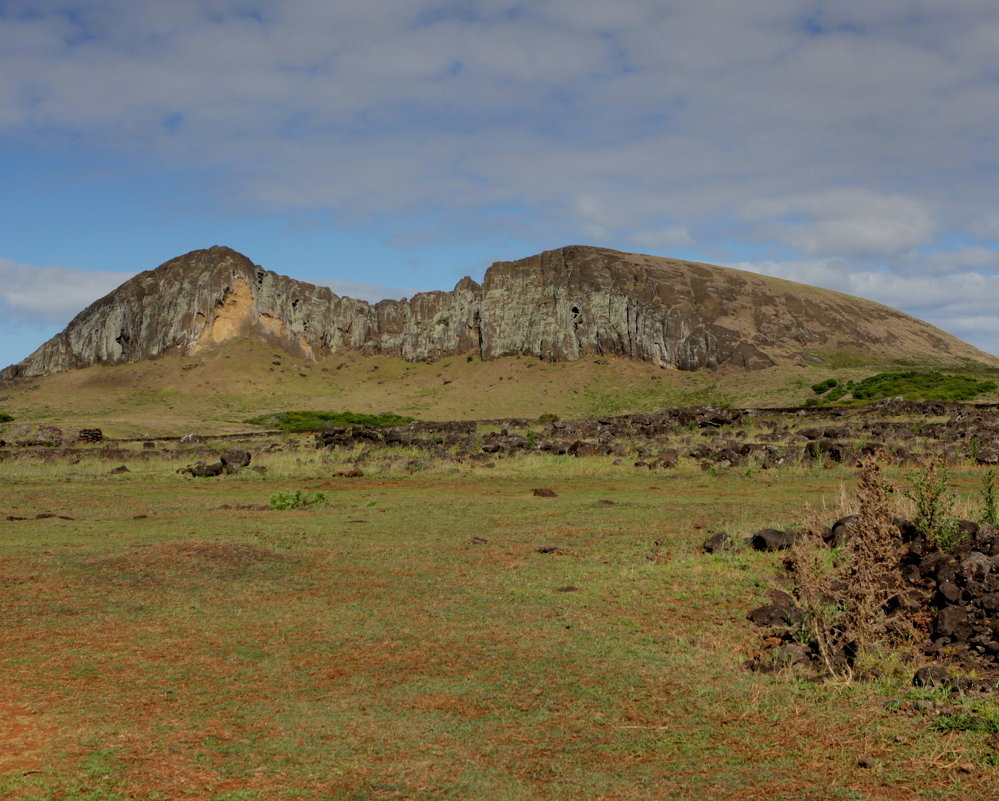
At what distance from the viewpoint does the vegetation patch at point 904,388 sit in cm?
5688

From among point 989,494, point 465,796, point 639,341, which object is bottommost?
point 465,796

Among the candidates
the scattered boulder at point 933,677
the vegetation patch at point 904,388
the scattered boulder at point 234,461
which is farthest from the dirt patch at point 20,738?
the vegetation patch at point 904,388

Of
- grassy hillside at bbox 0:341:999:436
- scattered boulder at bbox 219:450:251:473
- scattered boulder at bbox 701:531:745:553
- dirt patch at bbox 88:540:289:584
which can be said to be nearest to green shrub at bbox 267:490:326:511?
dirt patch at bbox 88:540:289:584

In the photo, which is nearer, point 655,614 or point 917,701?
point 917,701

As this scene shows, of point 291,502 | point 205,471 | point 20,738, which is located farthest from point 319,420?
point 20,738

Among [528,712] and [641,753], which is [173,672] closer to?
[528,712]

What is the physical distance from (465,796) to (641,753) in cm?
149

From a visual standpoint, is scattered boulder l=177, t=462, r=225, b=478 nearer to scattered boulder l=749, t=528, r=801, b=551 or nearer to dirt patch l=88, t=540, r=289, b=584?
dirt patch l=88, t=540, r=289, b=584

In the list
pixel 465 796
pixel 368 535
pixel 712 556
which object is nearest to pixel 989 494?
pixel 712 556

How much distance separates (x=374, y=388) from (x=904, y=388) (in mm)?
52439

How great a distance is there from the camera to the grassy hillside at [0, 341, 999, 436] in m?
75.3

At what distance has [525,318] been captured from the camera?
95062mm

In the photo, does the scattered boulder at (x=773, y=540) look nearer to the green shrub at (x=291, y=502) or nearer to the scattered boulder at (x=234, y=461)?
the green shrub at (x=291, y=502)

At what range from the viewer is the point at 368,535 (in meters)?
17.6
